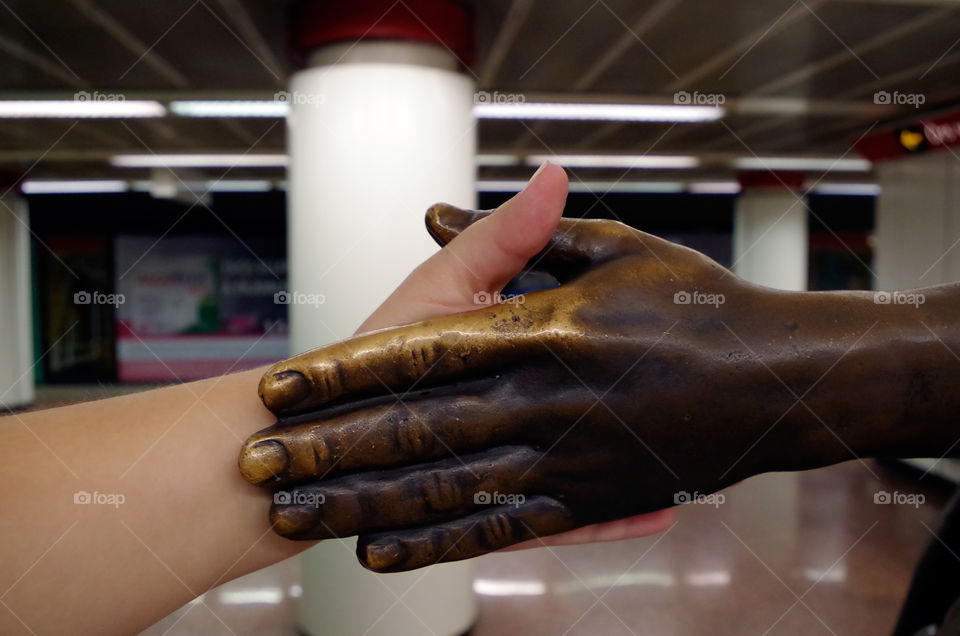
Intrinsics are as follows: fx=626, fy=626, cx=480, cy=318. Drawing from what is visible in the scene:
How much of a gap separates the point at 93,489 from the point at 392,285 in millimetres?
1840

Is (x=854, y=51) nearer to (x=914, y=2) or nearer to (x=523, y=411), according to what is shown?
(x=914, y=2)

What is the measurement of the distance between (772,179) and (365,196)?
8.02m

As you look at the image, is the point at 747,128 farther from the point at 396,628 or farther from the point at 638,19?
the point at 396,628

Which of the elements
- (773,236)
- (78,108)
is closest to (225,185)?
(78,108)

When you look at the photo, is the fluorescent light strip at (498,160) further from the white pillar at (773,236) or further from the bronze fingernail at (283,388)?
the bronze fingernail at (283,388)

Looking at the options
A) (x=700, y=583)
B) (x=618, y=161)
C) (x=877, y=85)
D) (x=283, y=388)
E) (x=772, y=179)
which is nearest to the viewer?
(x=283, y=388)

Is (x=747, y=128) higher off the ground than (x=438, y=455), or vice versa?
(x=747, y=128)

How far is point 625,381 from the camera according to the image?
3.39ft

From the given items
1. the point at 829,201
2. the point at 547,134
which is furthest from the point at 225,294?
the point at 829,201

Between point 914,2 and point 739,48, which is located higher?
point 739,48

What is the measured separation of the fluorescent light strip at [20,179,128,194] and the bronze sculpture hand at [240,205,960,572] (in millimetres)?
10010

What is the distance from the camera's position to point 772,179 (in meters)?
9.09

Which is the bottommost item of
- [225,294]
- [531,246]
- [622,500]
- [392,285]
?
[622,500]

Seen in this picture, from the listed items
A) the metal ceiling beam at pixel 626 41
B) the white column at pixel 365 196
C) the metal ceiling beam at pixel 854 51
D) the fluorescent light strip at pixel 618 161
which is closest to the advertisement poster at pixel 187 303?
the fluorescent light strip at pixel 618 161
